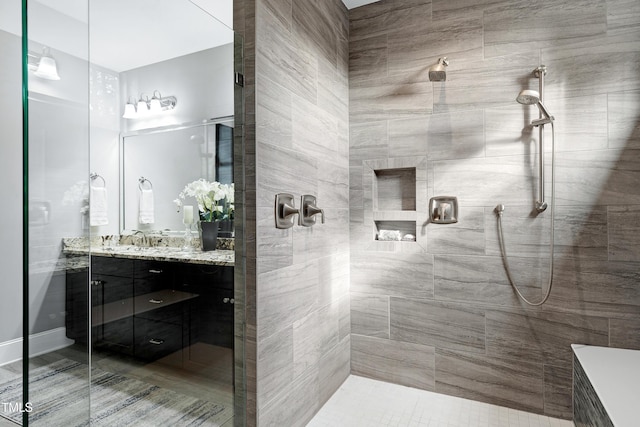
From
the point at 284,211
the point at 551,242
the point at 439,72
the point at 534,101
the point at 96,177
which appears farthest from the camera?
the point at 439,72

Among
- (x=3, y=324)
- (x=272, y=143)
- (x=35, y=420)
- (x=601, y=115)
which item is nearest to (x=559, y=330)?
(x=601, y=115)

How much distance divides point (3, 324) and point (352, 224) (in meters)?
1.91

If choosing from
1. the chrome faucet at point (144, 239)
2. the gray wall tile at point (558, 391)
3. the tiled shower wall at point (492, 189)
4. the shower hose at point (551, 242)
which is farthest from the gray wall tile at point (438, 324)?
the chrome faucet at point (144, 239)

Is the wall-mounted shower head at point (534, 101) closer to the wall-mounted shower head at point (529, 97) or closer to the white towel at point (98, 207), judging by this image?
the wall-mounted shower head at point (529, 97)

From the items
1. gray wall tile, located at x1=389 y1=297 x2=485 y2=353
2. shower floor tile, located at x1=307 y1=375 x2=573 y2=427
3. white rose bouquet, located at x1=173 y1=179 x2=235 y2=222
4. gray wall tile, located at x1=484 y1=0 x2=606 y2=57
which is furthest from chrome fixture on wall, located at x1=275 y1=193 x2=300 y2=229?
gray wall tile, located at x1=484 y1=0 x2=606 y2=57

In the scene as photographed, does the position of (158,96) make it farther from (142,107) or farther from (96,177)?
(96,177)

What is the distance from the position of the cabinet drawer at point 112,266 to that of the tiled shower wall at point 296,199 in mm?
516

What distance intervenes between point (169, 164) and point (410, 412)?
1837 mm

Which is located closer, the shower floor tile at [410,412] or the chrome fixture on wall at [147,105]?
the chrome fixture on wall at [147,105]

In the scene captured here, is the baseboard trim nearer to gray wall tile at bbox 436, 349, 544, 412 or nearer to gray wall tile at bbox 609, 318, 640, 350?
gray wall tile at bbox 436, 349, 544, 412

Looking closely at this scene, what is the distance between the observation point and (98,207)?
40.3 inches

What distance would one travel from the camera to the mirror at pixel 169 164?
3.67 ft

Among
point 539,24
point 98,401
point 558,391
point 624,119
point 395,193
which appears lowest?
point 558,391

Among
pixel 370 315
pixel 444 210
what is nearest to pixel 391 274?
pixel 370 315
